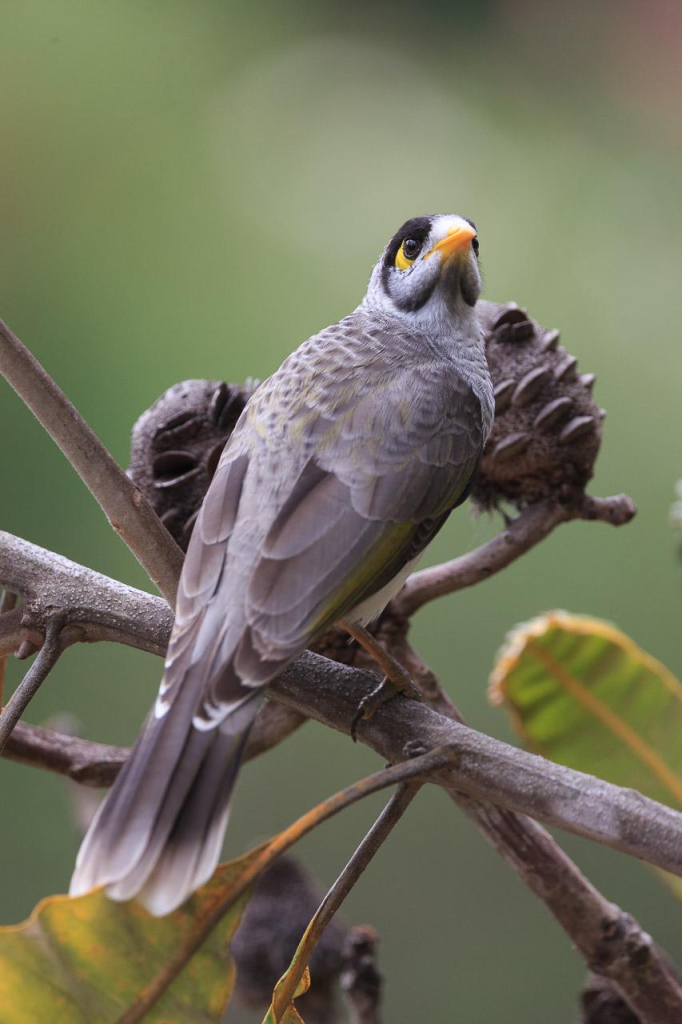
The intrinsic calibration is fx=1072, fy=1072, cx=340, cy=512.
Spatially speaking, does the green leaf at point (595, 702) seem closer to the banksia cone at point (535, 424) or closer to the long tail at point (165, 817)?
the banksia cone at point (535, 424)

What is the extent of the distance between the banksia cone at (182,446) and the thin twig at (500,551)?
223 millimetres

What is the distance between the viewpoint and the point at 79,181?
2.95 m

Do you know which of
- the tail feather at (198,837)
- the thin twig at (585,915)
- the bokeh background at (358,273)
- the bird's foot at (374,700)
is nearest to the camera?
A: the tail feather at (198,837)

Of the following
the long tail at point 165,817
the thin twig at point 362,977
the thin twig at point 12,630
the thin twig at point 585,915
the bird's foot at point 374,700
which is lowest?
the thin twig at point 362,977

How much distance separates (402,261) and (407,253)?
1 cm

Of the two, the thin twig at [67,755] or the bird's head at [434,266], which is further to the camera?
the bird's head at [434,266]

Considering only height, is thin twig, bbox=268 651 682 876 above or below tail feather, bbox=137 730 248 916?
above

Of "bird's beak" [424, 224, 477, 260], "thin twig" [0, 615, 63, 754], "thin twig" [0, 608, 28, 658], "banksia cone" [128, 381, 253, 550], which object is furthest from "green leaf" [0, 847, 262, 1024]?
"bird's beak" [424, 224, 477, 260]

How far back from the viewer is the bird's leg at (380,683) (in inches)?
30.5

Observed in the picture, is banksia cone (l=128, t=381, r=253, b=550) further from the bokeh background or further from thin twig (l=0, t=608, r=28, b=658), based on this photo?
the bokeh background

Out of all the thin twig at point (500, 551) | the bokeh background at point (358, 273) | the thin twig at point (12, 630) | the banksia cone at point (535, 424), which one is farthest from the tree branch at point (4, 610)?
the bokeh background at point (358, 273)

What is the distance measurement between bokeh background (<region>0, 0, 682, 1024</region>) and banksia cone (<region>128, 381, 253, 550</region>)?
1471 millimetres

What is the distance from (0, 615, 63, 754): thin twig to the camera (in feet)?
2.24

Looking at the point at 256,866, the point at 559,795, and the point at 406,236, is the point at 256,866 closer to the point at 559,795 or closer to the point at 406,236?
the point at 559,795
